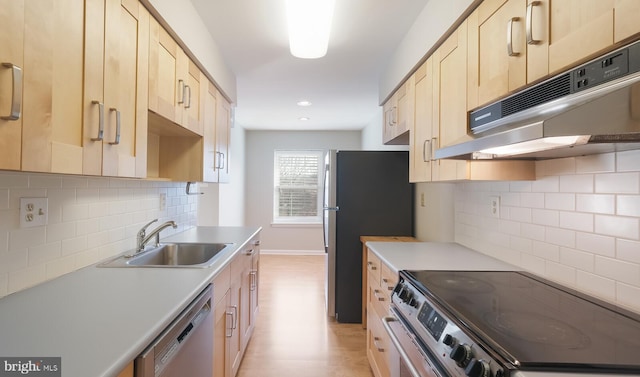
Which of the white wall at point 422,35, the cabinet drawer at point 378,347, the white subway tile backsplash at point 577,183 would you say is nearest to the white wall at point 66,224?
the cabinet drawer at point 378,347

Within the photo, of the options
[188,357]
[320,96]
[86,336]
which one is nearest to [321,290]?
[320,96]

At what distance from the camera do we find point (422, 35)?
1.96 meters

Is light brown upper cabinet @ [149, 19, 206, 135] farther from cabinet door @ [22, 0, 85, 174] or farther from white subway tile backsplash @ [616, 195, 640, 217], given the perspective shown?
white subway tile backsplash @ [616, 195, 640, 217]

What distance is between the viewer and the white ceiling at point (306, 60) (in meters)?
1.95

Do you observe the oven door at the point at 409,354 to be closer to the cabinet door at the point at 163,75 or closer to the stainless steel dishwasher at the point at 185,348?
the stainless steel dishwasher at the point at 185,348

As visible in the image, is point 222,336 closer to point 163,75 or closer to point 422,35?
point 163,75

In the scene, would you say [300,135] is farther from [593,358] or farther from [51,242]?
[593,358]

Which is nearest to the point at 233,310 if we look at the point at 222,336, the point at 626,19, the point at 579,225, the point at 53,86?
the point at 222,336

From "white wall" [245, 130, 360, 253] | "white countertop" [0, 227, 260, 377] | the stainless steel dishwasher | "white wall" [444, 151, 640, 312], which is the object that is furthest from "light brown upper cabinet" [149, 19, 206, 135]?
"white wall" [245, 130, 360, 253]

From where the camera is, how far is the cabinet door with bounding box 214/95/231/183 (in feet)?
8.63

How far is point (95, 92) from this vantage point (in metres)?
1.08

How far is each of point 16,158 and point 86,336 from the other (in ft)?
1.61

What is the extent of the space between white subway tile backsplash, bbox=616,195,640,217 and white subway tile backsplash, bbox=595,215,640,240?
17 millimetres

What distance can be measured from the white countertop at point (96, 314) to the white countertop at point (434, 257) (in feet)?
3.16
